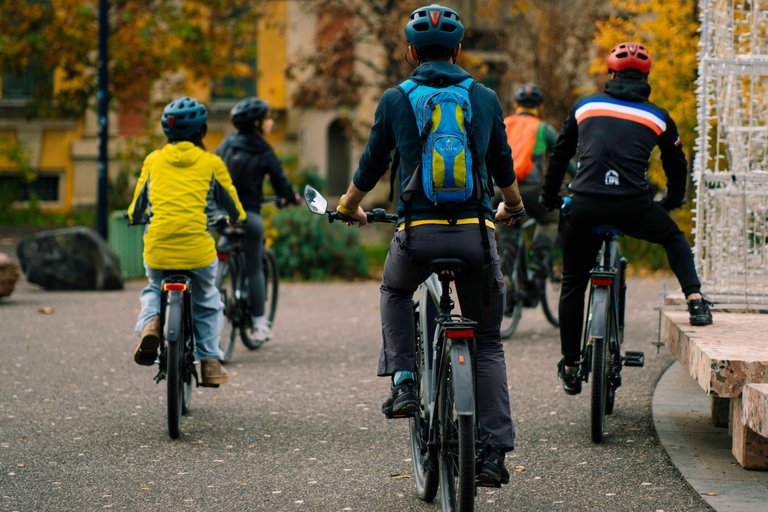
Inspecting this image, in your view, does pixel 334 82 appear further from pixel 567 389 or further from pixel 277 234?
pixel 567 389

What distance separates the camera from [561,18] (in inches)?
664

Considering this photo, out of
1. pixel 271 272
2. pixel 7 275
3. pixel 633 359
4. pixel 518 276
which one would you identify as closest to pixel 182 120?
pixel 271 272

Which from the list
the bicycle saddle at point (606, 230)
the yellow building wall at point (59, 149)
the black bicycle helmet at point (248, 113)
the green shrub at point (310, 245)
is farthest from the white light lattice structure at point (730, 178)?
the yellow building wall at point (59, 149)

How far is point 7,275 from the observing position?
1059 centimetres

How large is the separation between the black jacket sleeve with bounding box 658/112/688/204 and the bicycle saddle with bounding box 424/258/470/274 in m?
2.11

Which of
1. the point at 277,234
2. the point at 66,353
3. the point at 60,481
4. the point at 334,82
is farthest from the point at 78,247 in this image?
the point at 60,481

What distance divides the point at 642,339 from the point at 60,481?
538 cm

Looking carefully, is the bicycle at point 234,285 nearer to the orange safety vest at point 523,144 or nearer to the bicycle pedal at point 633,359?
the orange safety vest at point 523,144

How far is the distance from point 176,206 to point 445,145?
7.71 feet

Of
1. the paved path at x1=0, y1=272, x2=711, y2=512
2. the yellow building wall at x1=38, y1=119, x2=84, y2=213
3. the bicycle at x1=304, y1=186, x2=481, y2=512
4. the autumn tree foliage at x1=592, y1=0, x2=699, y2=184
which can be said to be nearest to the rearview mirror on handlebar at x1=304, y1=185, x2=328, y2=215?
the bicycle at x1=304, y1=186, x2=481, y2=512

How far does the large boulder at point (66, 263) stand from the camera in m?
11.8

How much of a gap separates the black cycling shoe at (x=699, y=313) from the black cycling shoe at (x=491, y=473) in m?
2.20

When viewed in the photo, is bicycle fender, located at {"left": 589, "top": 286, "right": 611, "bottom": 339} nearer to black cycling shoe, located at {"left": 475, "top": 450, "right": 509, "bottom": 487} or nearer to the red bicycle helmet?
the red bicycle helmet

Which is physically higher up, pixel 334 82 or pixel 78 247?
pixel 334 82
